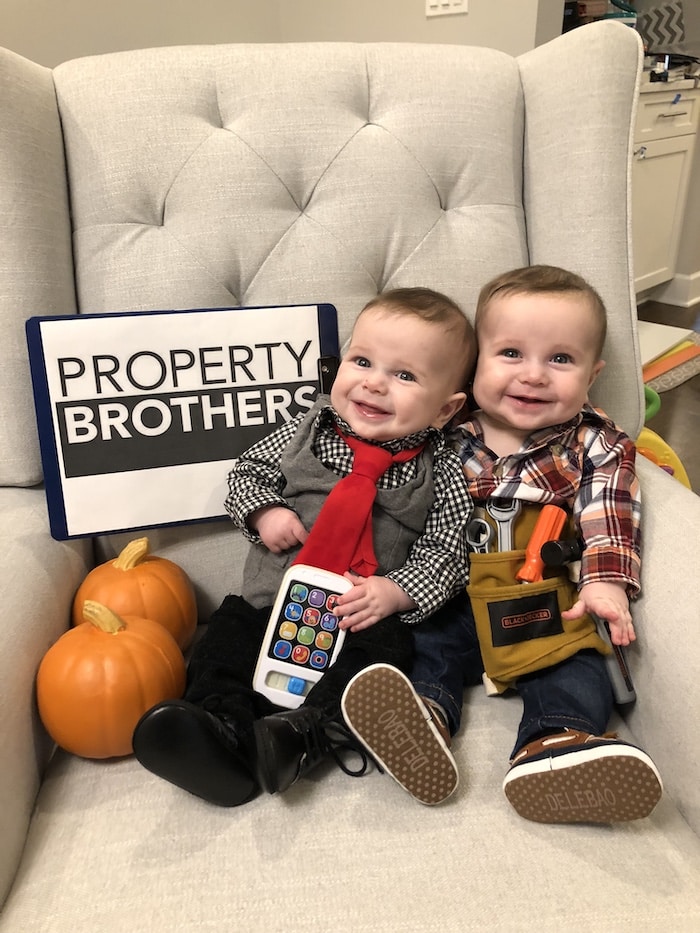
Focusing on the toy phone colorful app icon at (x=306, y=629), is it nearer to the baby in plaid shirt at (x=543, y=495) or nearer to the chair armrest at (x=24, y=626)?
the baby in plaid shirt at (x=543, y=495)

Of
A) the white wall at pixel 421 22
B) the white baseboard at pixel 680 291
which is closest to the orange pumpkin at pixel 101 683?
the white wall at pixel 421 22

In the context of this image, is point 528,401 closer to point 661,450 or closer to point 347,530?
point 347,530

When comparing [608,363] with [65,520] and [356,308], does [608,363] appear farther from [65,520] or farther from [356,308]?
Answer: [65,520]

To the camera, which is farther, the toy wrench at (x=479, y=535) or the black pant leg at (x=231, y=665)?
the toy wrench at (x=479, y=535)

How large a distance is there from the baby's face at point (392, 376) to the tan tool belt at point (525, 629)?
0.25m

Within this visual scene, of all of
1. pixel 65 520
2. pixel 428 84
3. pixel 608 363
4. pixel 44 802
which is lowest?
pixel 44 802

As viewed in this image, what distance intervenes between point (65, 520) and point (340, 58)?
0.80m

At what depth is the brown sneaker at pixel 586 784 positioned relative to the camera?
2.31 ft

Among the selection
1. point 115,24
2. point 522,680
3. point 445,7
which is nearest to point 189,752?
point 522,680

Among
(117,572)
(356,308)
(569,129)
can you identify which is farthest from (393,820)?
(569,129)

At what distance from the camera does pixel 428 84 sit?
42.5 inches

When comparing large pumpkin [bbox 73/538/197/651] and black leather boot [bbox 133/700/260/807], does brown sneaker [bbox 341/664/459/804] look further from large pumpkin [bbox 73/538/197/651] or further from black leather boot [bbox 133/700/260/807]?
large pumpkin [bbox 73/538/197/651]

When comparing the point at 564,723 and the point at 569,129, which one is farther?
the point at 569,129

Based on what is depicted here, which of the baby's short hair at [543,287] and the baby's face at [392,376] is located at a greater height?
the baby's short hair at [543,287]
